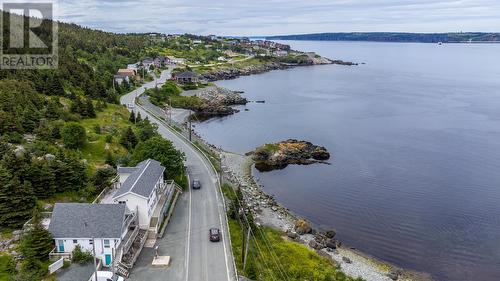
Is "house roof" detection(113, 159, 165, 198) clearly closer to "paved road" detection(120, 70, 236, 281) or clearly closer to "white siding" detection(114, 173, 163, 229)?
"white siding" detection(114, 173, 163, 229)

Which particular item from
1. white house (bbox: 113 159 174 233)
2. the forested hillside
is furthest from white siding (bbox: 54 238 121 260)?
the forested hillside

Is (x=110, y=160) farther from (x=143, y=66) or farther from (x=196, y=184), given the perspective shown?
(x=143, y=66)

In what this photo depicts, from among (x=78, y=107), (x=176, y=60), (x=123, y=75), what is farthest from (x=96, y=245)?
(x=176, y=60)

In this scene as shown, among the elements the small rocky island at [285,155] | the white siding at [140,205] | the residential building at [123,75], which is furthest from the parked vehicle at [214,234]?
the residential building at [123,75]

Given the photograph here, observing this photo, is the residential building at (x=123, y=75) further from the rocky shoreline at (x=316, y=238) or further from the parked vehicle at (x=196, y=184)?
the parked vehicle at (x=196, y=184)

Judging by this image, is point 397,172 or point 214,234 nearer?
point 214,234

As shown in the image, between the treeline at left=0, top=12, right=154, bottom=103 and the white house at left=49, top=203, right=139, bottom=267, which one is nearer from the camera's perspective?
the white house at left=49, top=203, right=139, bottom=267

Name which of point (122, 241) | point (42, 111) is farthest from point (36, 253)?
point (42, 111)
